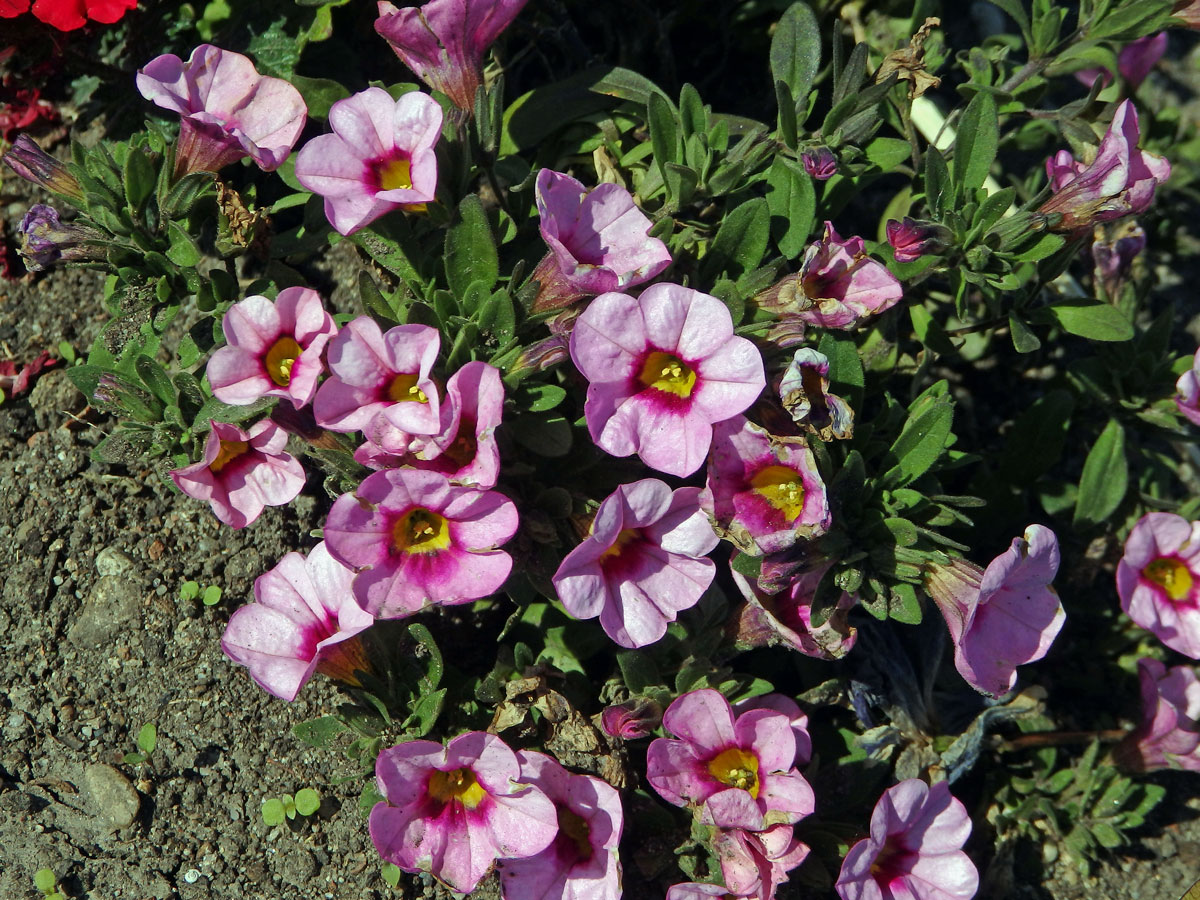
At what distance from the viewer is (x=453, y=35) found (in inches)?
103

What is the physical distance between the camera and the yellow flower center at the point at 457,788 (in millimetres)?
2582

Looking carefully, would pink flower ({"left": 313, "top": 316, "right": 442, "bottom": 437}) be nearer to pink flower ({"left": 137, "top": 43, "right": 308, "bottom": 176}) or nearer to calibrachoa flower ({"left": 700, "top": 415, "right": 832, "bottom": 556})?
pink flower ({"left": 137, "top": 43, "right": 308, "bottom": 176})

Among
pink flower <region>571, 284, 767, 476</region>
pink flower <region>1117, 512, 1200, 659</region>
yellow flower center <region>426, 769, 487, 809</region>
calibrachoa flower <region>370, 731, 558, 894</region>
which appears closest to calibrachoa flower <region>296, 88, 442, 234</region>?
pink flower <region>571, 284, 767, 476</region>

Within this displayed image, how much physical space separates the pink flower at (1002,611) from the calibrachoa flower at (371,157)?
5.21 ft

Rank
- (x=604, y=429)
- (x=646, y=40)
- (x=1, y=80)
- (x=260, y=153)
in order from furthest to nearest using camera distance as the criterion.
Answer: (x=646, y=40) < (x=1, y=80) < (x=260, y=153) < (x=604, y=429)

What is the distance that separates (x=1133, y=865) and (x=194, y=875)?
2952 mm

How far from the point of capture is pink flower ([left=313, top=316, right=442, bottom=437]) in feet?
7.48

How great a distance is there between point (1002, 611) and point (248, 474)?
1.96 m

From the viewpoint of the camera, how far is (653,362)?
250 cm

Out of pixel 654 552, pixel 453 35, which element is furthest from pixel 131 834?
pixel 453 35

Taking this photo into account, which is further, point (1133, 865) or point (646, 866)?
point (1133, 865)

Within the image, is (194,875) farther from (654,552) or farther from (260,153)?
(260,153)

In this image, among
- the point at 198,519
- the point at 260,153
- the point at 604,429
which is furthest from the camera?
the point at 198,519

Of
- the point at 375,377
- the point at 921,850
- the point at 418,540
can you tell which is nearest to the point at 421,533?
the point at 418,540
